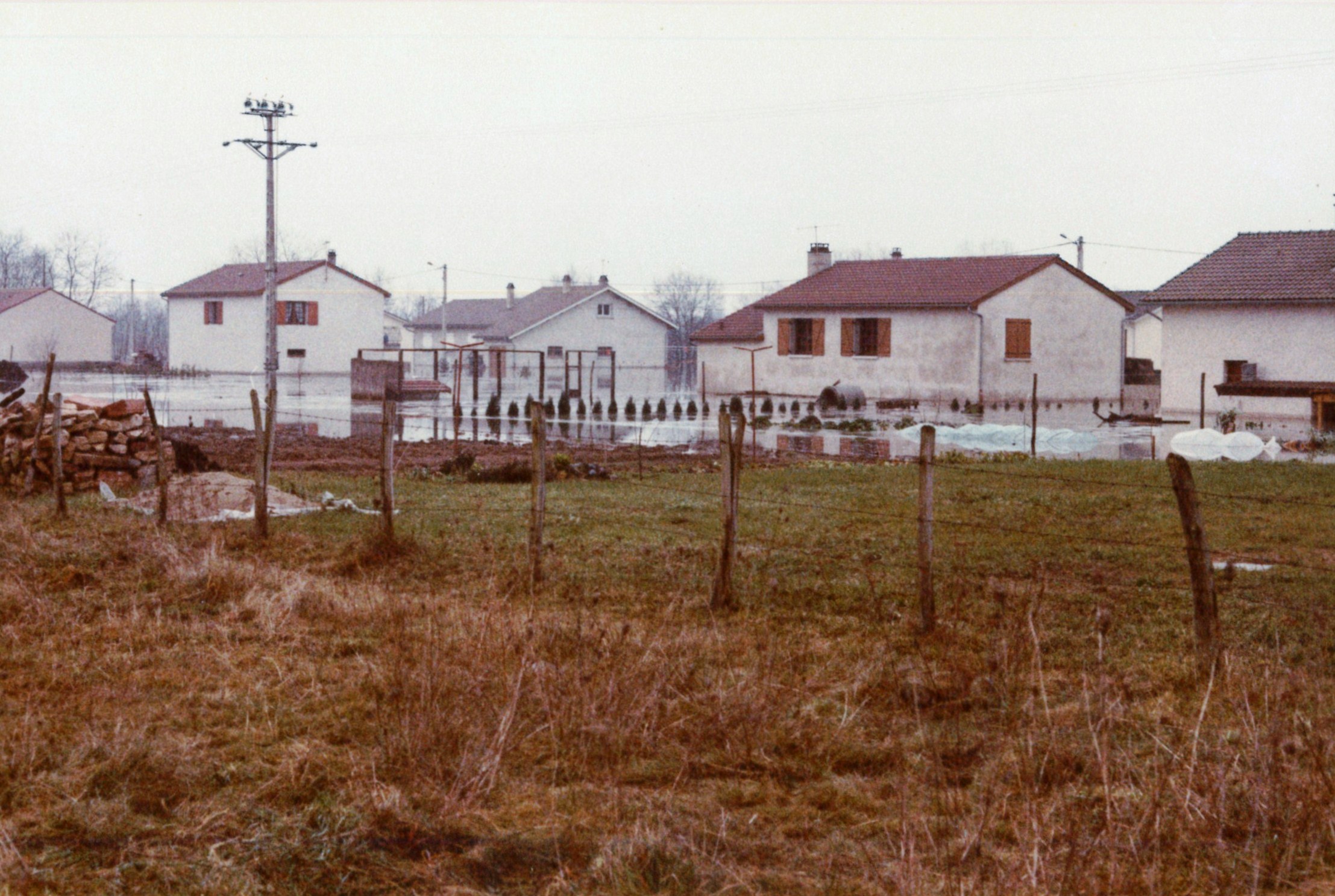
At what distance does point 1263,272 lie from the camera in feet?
117

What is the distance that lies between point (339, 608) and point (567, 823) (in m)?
4.26

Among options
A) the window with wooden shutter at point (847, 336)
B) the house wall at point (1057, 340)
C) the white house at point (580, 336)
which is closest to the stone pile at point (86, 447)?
the house wall at point (1057, 340)

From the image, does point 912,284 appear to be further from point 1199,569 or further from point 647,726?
point 647,726

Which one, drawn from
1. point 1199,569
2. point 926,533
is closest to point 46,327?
point 926,533

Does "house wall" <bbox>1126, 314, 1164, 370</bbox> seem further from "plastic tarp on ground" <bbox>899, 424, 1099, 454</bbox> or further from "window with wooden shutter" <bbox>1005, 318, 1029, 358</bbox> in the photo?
"plastic tarp on ground" <bbox>899, 424, 1099, 454</bbox>

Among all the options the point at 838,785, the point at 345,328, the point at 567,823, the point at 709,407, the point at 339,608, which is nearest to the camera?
the point at 567,823

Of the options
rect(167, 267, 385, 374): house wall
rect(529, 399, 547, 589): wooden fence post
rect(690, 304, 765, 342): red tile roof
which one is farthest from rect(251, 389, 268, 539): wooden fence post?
rect(167, 267, 385, 374): house wall

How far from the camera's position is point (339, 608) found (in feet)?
30.5

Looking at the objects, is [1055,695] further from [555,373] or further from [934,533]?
[555,373]

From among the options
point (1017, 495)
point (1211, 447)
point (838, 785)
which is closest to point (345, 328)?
point (1211, 447)

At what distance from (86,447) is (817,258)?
37332 mm

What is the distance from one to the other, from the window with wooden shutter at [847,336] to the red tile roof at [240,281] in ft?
89.9

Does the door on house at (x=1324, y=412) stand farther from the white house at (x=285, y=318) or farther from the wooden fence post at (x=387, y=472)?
the white house at (x=285, y=318)

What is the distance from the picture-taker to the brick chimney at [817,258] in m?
51.9
